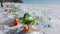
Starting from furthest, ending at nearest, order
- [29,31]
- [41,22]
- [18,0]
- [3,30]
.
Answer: [18,0] → [41,22] → [3,30] → [29,31]

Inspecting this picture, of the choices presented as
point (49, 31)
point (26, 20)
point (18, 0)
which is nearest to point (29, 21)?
point (26, 20)

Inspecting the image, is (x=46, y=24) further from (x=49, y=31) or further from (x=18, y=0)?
(x=18, y=0)

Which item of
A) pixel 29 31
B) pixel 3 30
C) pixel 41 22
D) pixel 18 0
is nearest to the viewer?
pixel 29 31

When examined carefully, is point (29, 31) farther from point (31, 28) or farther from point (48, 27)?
point (48, 27)

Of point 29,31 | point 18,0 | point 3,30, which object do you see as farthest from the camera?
point 18,0

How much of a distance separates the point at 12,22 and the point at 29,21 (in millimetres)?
257

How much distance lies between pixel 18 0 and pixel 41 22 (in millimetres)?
4275

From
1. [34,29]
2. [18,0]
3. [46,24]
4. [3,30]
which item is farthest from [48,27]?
[18,0]

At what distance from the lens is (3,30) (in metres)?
1.05

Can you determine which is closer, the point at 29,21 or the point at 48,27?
the point at 29,21

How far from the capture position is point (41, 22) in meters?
1.15

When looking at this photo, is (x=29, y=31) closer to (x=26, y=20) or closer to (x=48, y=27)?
(x=26, y=20)

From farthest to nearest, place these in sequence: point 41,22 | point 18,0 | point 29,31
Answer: point 18,0 → point 41,22 → point 29,31

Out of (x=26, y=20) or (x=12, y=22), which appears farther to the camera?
(x=12, y=22)
